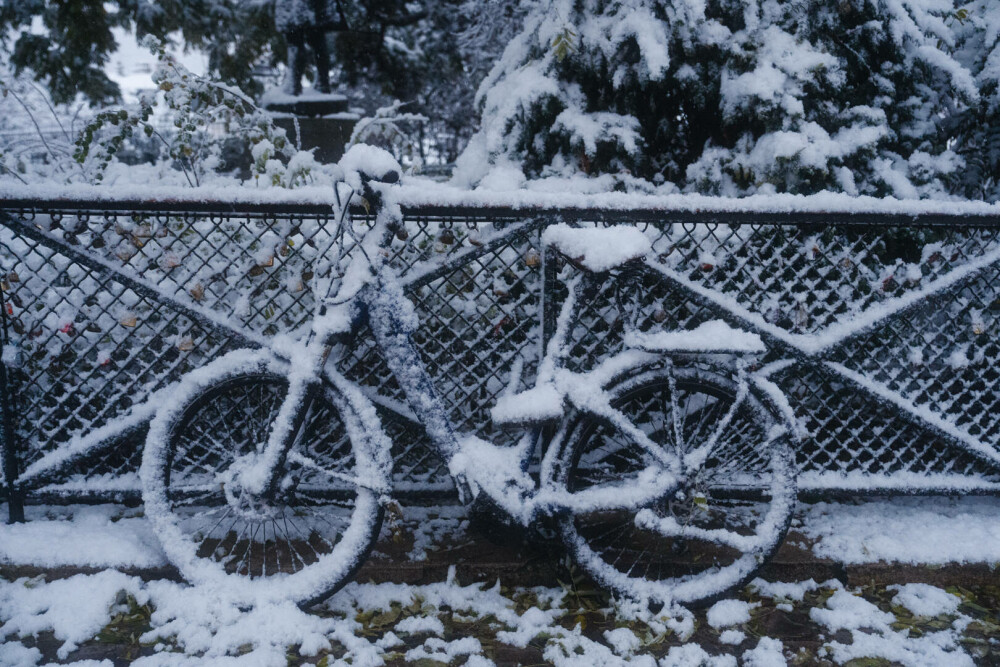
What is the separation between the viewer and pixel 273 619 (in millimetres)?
2355

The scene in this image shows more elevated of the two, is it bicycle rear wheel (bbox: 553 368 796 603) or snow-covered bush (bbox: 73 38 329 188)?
snow-covered bush (bbox: 73 38 329 188)

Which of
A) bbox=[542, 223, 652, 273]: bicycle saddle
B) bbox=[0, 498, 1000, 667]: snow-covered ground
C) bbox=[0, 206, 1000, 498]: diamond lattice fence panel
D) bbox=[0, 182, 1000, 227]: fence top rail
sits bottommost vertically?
bbox=[0, 498, 1000, 667]: snow-covered ground

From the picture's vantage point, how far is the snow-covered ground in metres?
2.25

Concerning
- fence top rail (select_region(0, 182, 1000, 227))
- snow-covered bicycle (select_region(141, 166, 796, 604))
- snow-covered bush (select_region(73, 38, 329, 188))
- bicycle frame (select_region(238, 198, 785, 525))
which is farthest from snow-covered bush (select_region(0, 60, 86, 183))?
bicycle frame (select_region(238, 198, 785, 525))

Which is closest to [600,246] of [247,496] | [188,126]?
[247,496]

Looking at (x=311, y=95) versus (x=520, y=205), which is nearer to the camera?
(x=520, y=205)

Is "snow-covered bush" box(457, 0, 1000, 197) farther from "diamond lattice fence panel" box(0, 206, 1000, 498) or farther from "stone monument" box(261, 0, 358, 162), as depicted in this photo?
"stone monument" box(261, 0, 358, 162)

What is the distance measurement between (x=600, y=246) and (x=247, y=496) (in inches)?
65.8

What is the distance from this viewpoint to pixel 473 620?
7.98ft

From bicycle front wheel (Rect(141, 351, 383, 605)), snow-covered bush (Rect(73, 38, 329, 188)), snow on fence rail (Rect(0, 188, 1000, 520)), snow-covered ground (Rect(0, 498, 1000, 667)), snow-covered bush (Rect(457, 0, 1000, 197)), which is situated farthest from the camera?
snow-covered bush (Rect(73, 38, 329, 188))

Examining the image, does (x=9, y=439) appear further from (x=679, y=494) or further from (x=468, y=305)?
(x=679, y=494)

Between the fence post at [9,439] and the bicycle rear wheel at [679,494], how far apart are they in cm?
247

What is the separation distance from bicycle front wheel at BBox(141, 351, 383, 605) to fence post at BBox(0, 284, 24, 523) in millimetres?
676

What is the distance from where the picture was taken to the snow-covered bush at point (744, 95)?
3.25 m
